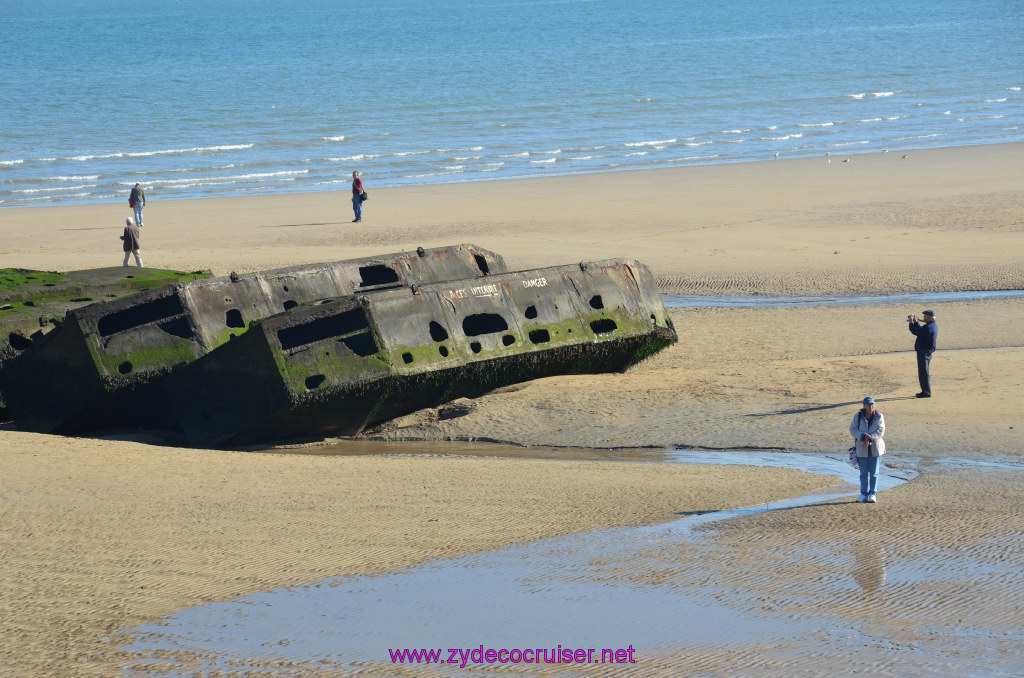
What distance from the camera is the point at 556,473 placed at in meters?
11.2

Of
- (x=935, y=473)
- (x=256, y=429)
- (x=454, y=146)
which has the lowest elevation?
(x=935, y=473)

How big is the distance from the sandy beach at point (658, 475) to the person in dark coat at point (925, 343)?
0.19 m

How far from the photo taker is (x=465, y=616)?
7609 millimetres

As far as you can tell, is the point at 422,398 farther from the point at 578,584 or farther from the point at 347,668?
the point at 347,668

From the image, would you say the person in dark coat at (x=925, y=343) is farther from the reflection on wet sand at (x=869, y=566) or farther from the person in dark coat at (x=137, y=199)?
the person in dark coat at (x=137, y=199)

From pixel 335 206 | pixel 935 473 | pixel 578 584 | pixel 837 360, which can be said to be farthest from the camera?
pixel 335 206

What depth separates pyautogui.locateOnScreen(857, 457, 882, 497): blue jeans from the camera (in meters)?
9.86

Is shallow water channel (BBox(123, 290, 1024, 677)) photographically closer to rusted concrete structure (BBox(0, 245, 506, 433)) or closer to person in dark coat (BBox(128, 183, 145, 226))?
rusted concrete structure (BBox(0, 245, 506, 433))

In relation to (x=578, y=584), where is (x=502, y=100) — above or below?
above

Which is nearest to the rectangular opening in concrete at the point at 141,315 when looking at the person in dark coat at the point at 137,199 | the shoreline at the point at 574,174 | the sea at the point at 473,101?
the person in dark coat at the point at 137,199

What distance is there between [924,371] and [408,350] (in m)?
5.84

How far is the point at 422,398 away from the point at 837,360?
545 cm

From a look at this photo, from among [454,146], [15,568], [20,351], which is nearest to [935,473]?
[15,568]

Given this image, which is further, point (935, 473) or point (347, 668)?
point (935, 473)
